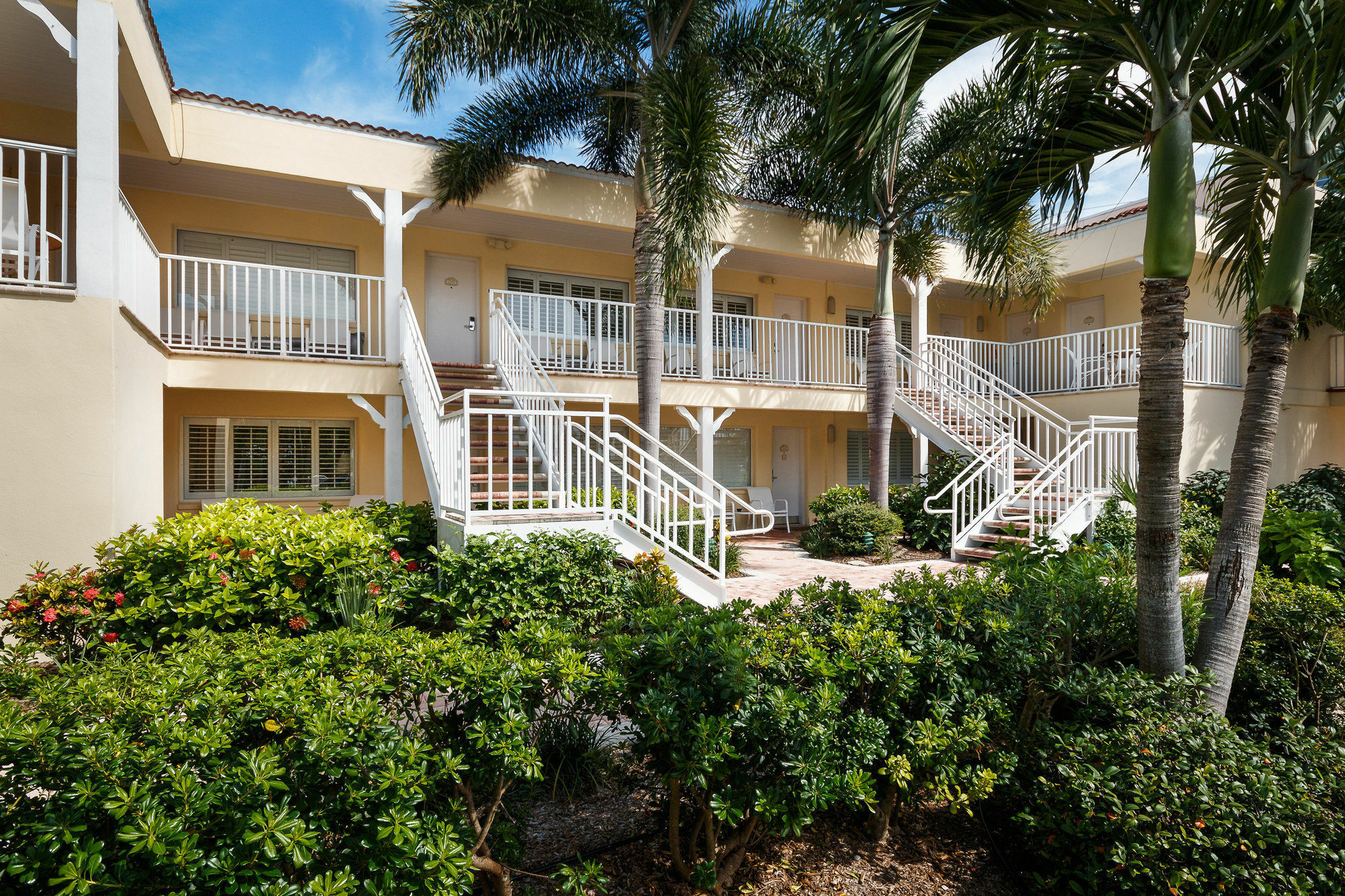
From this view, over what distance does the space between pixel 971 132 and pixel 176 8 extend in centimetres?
962

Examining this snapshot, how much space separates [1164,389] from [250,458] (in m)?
12.1

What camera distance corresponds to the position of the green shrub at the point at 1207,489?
12328mm

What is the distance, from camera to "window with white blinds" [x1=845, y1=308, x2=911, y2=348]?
679 inches

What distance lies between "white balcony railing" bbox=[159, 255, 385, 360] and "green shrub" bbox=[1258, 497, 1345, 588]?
10.8 meters

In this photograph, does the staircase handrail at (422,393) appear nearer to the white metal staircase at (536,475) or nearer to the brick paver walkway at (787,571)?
the white metal staircase at (536,475)

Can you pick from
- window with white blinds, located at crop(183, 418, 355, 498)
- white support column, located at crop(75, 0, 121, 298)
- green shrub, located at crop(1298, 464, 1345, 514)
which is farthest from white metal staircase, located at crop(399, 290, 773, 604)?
green shrub, located at crop(1298, 464, 1345, 514)

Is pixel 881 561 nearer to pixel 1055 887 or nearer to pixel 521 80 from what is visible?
pixel 1055 887

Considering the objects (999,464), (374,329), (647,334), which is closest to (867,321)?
(999,464)

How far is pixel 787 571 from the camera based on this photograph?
33.8 feet

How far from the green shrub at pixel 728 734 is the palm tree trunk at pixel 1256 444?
2.41 meters

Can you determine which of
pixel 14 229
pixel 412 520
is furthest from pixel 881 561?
pixel 14 229

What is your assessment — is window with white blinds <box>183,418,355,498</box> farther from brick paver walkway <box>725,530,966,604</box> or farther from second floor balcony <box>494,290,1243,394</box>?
brick paver walkway <box>725,530,966,604</box>

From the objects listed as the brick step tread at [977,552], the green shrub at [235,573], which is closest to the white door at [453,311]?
the green shrub at [235,573]

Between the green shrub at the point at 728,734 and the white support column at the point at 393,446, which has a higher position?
the white support column at the point at 393,446
